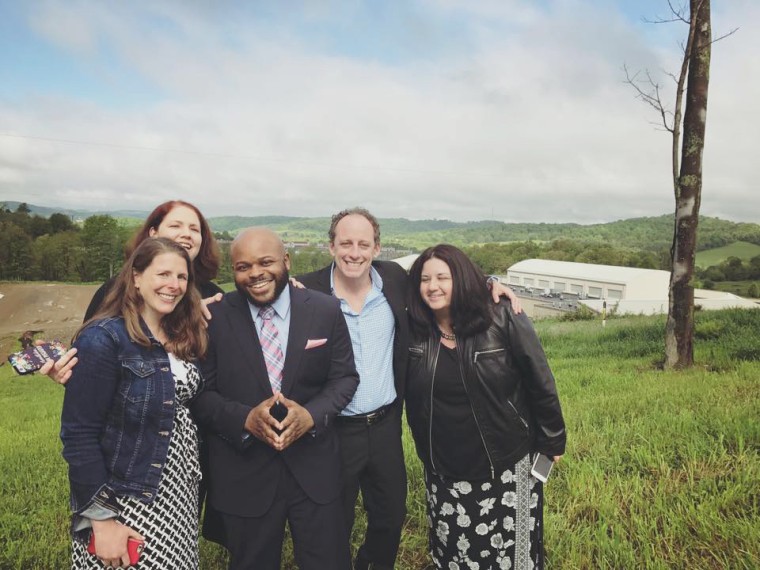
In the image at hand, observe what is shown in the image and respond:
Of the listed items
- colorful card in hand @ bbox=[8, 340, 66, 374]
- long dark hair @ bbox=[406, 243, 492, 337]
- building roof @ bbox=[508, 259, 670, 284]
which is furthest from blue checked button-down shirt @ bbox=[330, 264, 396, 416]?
building roof @ bbox=[508, 259, 670, 284]

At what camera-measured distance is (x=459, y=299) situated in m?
2.37

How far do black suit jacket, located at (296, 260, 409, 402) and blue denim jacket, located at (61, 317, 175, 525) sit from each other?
117 centimetres

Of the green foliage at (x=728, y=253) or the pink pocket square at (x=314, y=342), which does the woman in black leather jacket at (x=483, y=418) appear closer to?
the pink pocket square at (x=314, y=342)

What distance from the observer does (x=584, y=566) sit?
2625 mm

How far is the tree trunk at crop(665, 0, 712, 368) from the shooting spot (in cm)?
670

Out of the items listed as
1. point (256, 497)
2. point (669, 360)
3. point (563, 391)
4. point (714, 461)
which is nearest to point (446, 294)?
point (256, 497)

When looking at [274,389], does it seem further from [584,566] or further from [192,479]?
[584,566]

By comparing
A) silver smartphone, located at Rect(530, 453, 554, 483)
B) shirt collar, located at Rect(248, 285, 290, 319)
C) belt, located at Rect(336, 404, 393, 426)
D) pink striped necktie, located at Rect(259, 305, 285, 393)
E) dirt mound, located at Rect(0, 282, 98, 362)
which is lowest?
dirt mound, located at Rect(0, 282, 98, 362)

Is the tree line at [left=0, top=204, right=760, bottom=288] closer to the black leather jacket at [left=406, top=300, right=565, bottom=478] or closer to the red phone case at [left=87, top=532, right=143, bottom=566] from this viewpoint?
the black leather jacket at [left=406, top=300, right=565, bottom=478]

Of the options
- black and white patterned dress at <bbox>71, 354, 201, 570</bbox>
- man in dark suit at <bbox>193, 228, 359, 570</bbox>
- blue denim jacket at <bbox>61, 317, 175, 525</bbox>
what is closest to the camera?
blue denim jacket at <bbox>61, 317, 175, 525</bbox>

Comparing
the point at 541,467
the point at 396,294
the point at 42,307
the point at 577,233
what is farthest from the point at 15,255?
the point at 577,233

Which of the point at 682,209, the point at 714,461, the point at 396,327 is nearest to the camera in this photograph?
the point at 396,327

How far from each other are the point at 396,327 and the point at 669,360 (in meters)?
6.10

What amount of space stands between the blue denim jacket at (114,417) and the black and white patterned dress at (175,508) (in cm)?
8
